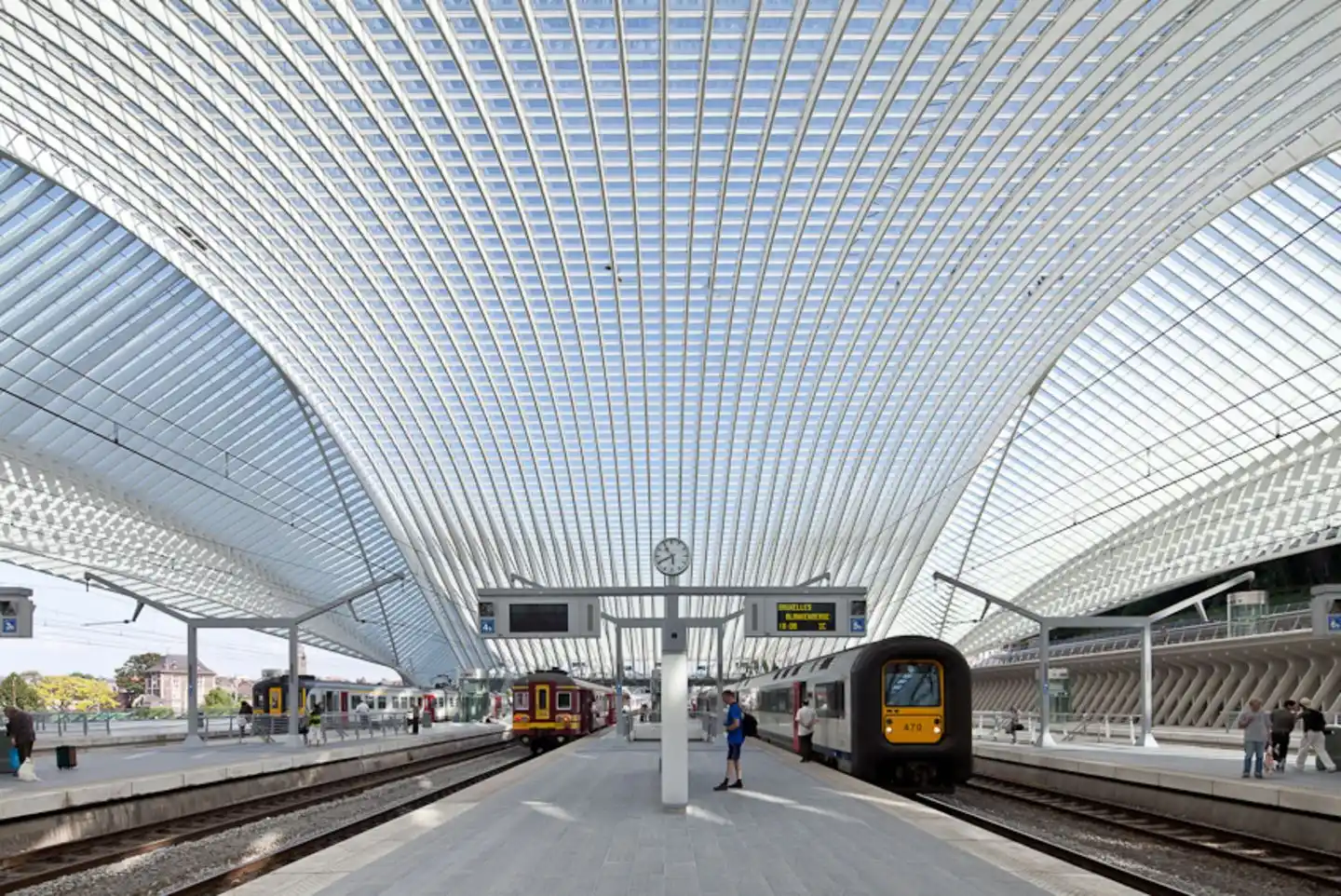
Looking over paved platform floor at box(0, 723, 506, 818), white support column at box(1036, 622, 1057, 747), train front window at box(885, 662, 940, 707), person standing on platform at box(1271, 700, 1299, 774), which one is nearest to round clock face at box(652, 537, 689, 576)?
train front window at box(885, 662, 940, 707)

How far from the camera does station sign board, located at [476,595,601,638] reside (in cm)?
2178

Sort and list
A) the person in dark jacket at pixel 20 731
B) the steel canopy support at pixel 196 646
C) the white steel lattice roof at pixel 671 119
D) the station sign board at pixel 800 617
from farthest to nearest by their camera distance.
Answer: the steel canopy support at pixel 196 646
the white steel lattice roof at pixel 671 119
the person in dark jacket at pixel 20 731
the station sign board at pixel 800 617

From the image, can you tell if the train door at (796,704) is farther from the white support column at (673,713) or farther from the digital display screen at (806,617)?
the white support column at (673,713)

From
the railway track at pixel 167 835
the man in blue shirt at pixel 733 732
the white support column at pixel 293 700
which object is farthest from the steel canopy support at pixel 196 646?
the man in blue shirt at pixel 733 732

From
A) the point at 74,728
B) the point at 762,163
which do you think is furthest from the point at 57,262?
the point at 762,163

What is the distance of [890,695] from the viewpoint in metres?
27.9

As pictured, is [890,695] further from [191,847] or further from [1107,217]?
[1107,217]

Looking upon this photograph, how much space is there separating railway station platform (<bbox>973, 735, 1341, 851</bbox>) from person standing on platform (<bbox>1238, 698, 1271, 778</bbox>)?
1.10 ft

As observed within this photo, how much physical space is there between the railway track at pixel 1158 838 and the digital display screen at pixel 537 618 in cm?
726

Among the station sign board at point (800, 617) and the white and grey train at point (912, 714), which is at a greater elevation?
the station sign board at point (800, 617)

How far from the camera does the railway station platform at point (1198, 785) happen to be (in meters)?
19.2

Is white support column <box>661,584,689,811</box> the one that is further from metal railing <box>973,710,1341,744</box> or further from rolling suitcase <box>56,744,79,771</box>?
metal railing <box>973,710,1341,744</box>

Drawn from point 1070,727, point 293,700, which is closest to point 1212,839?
point 1070,727

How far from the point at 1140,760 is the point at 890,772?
625 centimetres
